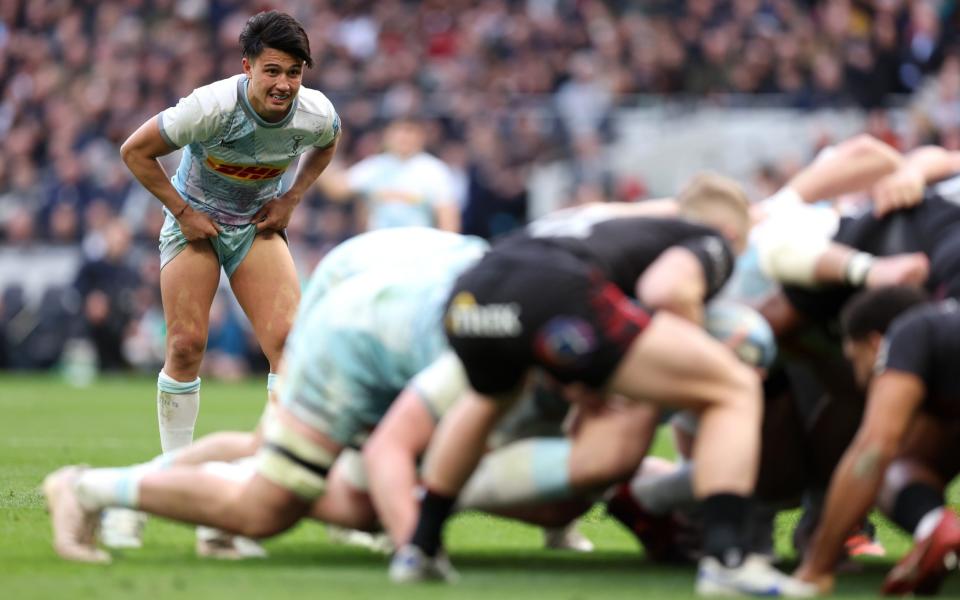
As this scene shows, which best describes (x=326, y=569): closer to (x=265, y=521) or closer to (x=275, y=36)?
(x=265, y=521)

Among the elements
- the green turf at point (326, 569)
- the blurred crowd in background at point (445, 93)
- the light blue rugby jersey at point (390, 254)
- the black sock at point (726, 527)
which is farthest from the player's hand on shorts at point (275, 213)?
the blurred crowd in background at point (445, 93)

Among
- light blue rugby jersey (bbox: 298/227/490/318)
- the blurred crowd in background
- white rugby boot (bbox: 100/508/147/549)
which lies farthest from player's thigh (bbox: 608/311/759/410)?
the blurred crowd in background

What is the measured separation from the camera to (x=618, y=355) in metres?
4.91

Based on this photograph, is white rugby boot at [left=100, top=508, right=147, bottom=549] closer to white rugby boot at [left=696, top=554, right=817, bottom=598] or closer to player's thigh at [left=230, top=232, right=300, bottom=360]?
player's thigh at [left=230, top=232, right=300, bottom=360]

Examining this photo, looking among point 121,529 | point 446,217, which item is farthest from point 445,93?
point 121,529

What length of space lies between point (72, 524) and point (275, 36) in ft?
8.76

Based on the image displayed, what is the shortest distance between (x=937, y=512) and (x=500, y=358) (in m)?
1.46

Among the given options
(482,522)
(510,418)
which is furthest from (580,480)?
(482,522)

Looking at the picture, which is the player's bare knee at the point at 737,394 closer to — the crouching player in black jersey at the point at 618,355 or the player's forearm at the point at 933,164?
the crouching player in black jersey at the point at 618,355

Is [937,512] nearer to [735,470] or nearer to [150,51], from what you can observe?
[735,470]

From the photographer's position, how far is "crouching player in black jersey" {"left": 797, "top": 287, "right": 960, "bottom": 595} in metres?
4.88

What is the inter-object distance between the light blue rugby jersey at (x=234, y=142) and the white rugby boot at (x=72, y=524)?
225 cm

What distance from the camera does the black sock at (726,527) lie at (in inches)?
188

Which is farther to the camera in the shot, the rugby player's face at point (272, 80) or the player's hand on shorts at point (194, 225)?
the player's hand on shorts at point (194, 225)
